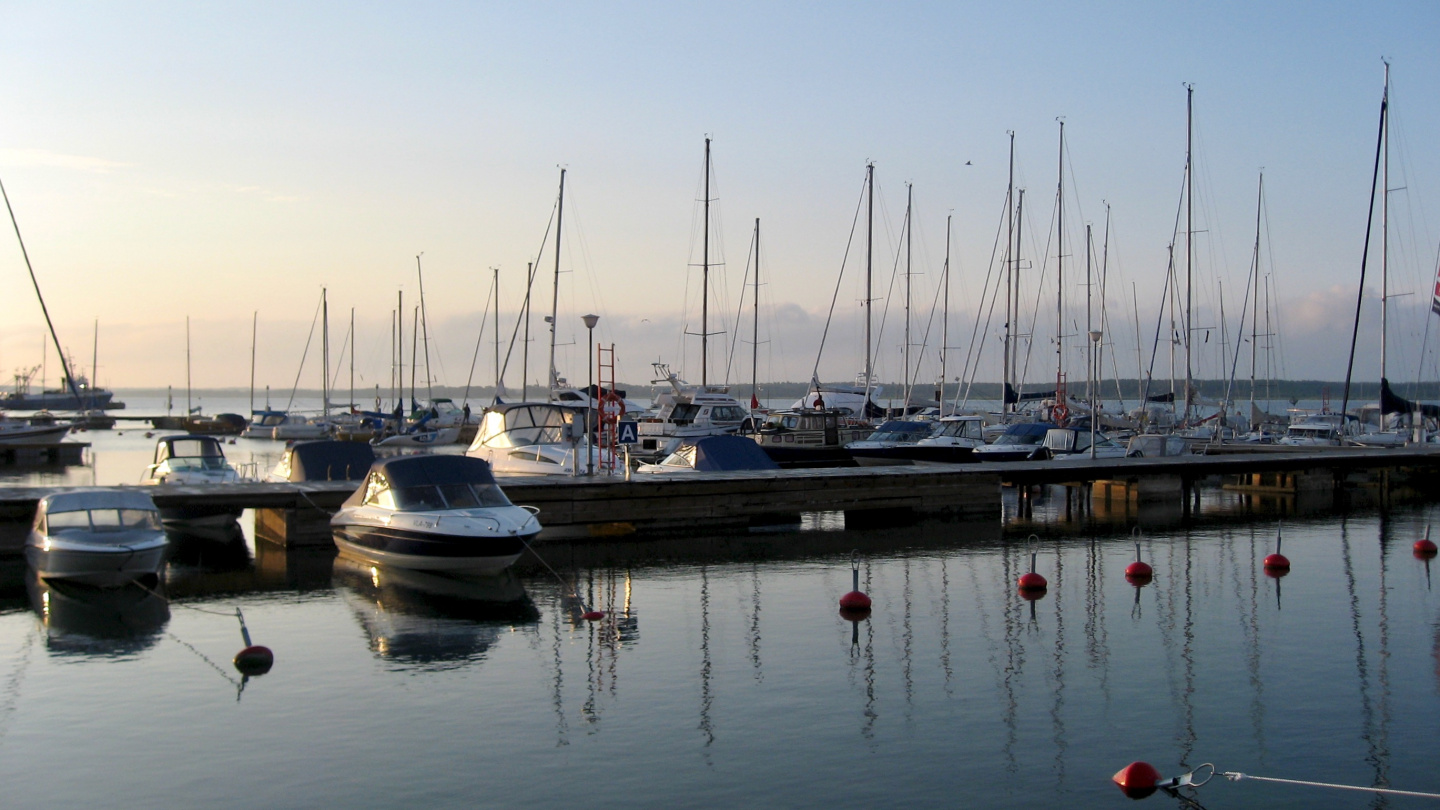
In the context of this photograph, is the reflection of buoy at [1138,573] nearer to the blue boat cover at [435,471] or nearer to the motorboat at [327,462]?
the blue boat cover at [435,471]

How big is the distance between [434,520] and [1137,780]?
12.8 m

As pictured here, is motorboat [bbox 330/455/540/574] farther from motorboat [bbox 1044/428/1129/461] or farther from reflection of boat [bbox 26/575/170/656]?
motorboat [bbox 1044/428/1129/461]

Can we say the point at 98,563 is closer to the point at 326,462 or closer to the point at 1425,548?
the point at 326,462

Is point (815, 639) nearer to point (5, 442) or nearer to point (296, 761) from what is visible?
point (296, 761)

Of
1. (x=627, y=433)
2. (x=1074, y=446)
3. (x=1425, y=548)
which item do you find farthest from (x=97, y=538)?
(x=1074, y=446)

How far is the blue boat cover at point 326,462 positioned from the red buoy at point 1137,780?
2039 centimetres

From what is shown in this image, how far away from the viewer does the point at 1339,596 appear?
19.4m

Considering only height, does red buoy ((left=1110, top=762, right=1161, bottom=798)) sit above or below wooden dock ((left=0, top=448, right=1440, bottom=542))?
below

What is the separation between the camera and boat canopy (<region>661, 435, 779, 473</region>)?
30.3 metres

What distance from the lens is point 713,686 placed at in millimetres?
13664

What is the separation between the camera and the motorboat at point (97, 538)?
717 inches

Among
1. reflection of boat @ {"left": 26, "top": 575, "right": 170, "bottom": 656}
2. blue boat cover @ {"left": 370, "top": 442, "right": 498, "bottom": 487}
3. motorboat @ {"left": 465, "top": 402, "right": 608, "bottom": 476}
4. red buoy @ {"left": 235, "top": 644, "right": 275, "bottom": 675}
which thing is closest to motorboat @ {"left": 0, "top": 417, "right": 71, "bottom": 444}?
motorboat @ {"left": 465, "top": 402, "right": 608, "bottom": 476}

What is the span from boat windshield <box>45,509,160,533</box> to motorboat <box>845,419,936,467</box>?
2311 cm

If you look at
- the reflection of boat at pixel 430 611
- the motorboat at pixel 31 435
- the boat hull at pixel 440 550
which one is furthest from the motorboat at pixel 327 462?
the motorboat at pixel 31 435
